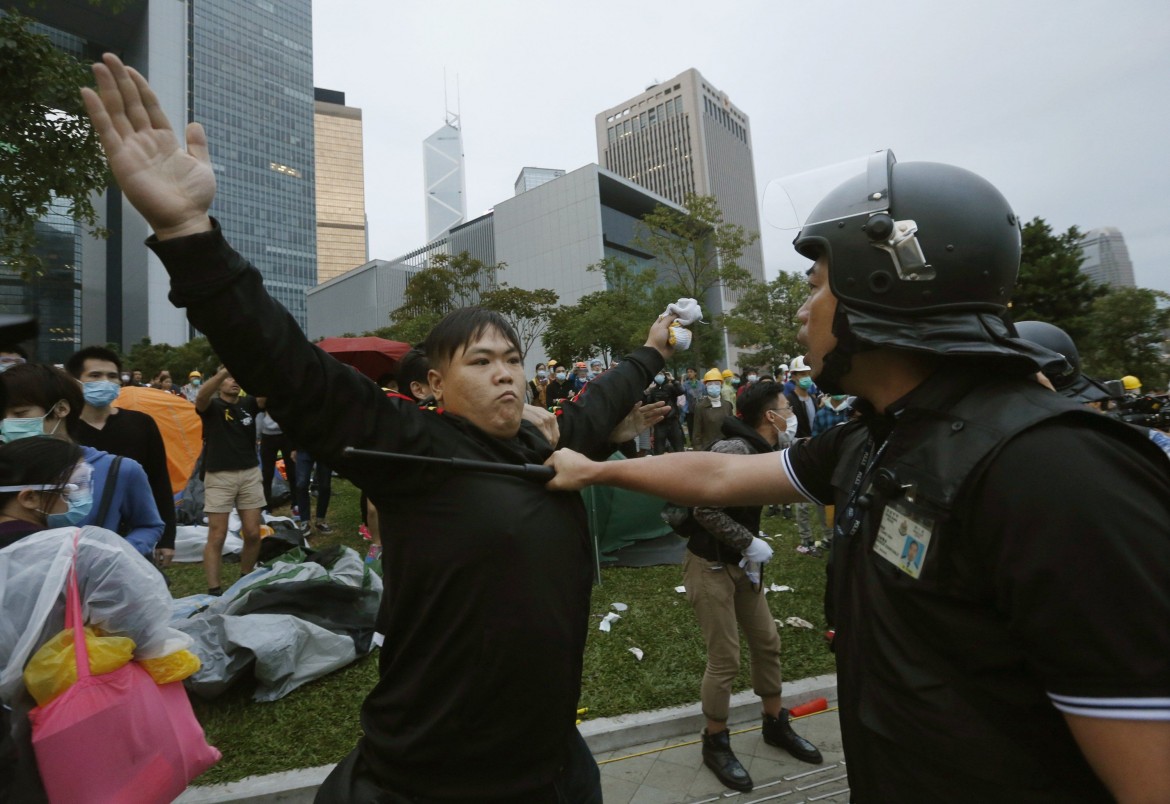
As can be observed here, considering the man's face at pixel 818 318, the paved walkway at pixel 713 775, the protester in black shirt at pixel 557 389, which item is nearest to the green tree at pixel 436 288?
the protester in black shirt at pixel 557 389

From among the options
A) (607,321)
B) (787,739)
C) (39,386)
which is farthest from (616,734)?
(607,321)

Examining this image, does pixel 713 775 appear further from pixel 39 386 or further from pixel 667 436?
pixel 667 436

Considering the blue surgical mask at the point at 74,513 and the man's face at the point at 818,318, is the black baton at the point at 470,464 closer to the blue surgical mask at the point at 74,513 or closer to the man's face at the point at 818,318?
the man's face at the point at 818,318

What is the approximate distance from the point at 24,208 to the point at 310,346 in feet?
29.4

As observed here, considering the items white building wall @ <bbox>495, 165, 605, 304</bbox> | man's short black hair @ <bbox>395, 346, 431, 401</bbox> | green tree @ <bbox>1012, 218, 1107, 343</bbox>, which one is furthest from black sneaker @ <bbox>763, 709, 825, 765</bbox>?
white building wall @ <bbox>495, 165, 605, 304</bbox>

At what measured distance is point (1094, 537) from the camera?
2.92ft

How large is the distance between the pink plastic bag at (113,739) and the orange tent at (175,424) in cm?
502

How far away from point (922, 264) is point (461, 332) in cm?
128

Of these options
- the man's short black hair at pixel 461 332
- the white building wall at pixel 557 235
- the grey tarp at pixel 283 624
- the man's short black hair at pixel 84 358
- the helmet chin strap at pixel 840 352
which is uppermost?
the white building wall at pixel 557 235

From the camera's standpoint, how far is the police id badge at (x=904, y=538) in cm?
113

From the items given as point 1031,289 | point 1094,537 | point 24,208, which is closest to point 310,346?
point 1094,537

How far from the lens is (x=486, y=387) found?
178cm

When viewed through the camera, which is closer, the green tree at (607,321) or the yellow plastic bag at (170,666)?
the yellow plastic bag at (170,666)

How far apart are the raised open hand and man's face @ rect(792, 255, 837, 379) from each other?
1.50 meters
